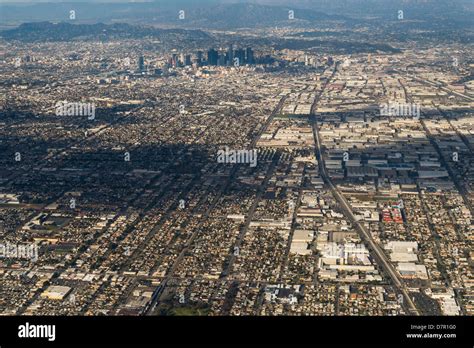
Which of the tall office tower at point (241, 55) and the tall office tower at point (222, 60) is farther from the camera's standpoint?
the tall office tower at point (241, 55)

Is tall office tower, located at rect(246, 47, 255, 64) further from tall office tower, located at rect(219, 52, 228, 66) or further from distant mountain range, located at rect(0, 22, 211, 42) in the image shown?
distant mountain range, located at rect(0, 22, 211, 42)

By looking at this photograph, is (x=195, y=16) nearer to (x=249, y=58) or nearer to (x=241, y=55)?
(x=241, y=55)

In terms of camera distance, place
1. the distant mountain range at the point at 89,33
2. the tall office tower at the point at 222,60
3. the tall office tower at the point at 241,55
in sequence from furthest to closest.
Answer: the distant mountain range at the point at 89,33
the tall office tower at the point at 241,55
the tall office tower at the point at 222,60

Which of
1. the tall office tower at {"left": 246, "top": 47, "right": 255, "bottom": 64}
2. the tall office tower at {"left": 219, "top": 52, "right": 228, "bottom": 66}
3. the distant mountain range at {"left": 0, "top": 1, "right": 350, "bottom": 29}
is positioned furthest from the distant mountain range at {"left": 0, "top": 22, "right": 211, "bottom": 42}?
the tall office tower at {"left": 246, "top": 47, "right": 255, "bottom": 64}

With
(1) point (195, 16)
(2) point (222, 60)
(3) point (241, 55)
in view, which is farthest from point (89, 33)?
(3) point (241, 55)

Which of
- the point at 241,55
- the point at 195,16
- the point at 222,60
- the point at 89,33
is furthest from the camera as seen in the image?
the point at 195,16

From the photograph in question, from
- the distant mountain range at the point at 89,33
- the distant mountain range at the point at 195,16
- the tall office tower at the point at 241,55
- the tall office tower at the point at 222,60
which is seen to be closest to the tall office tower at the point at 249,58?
the tall office tower at the point at 241,55

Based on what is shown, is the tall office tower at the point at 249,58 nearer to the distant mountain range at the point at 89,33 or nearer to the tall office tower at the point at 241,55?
the tall office tower at the point at 241,55
